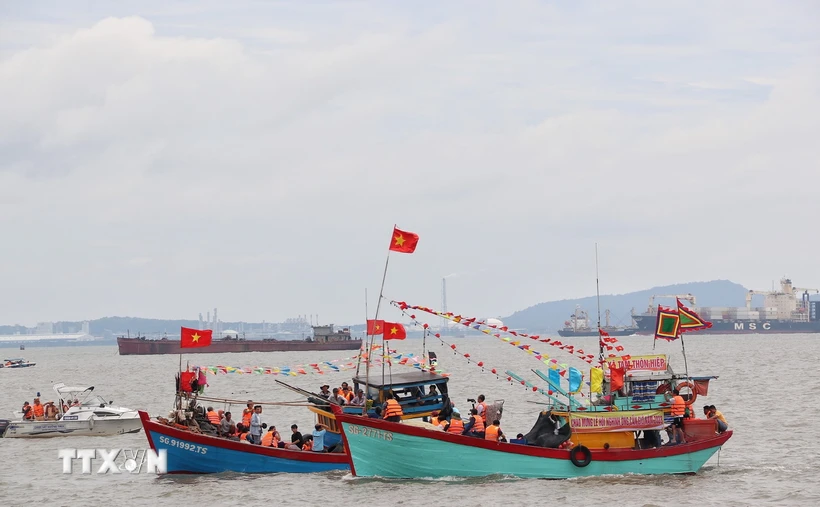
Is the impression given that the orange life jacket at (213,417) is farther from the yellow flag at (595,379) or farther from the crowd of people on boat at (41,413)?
the crowd of people on boat at (41,413)

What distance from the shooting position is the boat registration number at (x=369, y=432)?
86.9 ft

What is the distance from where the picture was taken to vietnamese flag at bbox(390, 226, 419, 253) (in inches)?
1091

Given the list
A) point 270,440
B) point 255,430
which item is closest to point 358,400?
point 270,440

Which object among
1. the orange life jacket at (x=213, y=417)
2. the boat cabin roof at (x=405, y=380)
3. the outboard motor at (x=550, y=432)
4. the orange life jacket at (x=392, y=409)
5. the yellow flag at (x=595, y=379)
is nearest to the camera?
the outboard motor at (x=550, y=432)

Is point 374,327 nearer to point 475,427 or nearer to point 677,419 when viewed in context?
point 475,427

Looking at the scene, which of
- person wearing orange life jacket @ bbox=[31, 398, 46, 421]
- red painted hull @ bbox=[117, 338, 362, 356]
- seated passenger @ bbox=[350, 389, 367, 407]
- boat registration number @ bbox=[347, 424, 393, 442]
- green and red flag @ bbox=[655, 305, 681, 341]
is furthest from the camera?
red painted hull @ bbox=[117, 338, 362, 356]

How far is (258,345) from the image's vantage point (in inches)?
6934

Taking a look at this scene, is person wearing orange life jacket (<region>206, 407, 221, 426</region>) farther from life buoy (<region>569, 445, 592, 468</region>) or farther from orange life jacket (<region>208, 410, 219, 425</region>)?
life buoy (<region>569, 445, 592, 468</region>)

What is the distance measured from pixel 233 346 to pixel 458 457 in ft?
486

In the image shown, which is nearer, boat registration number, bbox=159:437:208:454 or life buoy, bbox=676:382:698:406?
boat registration number, bbox=159:437:208:454

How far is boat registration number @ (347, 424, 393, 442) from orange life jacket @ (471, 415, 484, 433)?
2.20 m

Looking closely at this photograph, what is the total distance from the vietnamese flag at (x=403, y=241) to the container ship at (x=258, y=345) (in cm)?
13783

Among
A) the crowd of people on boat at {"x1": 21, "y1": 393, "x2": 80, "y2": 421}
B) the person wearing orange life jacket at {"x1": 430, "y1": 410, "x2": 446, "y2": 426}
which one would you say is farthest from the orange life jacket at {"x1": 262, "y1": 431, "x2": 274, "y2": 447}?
the crowd of people on boat at {"x1": 21, "y1": 393, "x2": 80, "y2": 421}

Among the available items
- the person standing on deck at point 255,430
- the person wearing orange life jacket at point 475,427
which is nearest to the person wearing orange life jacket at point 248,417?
the person standing on deck at point 255,430
